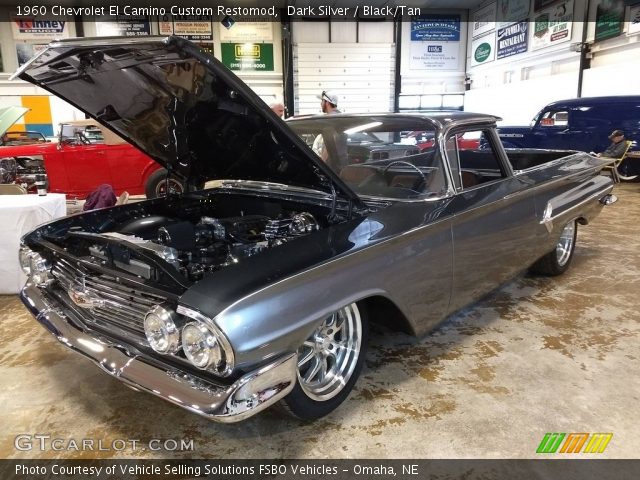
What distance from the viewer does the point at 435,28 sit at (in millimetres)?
14258

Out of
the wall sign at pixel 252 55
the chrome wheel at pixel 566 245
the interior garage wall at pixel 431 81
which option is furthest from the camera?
the interior garage wall at pixel 431 81

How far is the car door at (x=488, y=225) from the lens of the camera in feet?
7.68

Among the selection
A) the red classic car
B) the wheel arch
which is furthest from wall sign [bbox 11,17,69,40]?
the wheel arch

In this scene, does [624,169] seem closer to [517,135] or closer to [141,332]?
[517,135]

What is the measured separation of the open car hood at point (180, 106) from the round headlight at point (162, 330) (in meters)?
0.86

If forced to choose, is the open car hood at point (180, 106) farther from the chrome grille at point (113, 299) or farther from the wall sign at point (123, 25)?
the wall sign at point (123, 25)

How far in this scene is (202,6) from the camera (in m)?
13.0

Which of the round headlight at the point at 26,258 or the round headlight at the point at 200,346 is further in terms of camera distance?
the round headlight at the point at 26,258

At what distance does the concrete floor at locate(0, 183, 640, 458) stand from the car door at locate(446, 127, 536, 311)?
35 centimetres

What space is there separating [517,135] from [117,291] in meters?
9.33

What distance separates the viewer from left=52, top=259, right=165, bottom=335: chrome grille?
176 centimetres

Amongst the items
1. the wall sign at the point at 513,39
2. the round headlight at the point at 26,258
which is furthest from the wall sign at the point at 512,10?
the round headlight at the point at 26,258

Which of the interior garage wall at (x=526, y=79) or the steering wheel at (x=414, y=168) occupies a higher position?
the interior garage wall at (x=526, y=79)

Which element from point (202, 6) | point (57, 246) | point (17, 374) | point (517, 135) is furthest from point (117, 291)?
point (202, 6)
